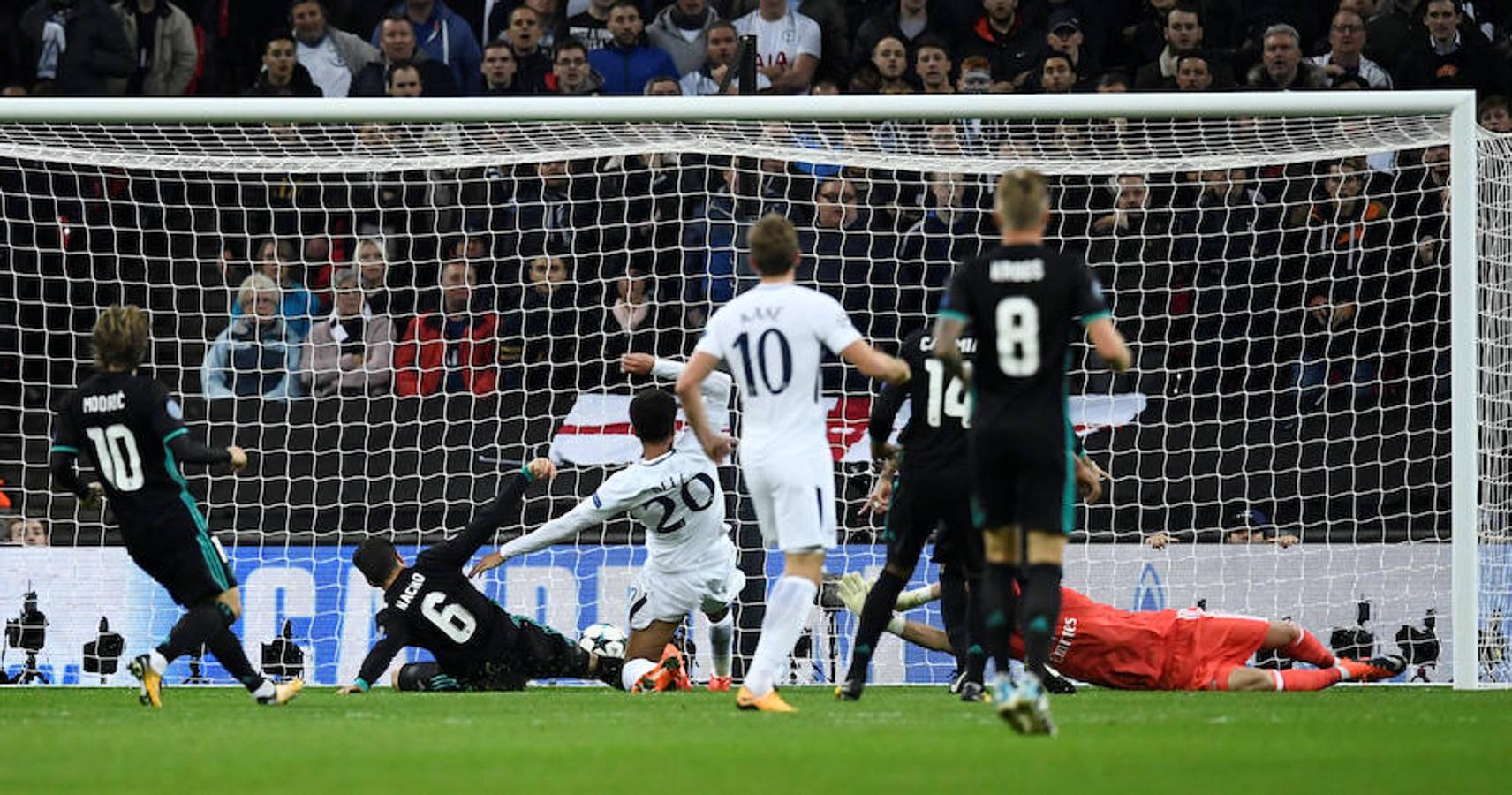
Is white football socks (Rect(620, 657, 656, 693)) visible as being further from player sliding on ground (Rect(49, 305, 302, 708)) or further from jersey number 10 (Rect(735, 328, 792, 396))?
jersey number 10 (Rect(735, 328, 792, 396))

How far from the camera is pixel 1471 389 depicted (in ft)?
34.1

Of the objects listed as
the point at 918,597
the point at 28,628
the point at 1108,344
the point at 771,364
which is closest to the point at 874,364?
the point at 771,364

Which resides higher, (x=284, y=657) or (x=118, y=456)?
(x=118, y=456)

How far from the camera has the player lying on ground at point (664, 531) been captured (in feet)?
34.8

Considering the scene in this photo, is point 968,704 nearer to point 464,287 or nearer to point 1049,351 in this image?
point 1049,351

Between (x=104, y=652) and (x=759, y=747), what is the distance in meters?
7.05

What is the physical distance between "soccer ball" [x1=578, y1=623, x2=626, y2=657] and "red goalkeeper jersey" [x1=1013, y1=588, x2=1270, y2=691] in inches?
91.4

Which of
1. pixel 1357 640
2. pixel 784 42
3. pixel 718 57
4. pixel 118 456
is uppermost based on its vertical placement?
pixel 784 42

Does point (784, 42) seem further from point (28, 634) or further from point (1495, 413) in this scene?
point (28, 634)

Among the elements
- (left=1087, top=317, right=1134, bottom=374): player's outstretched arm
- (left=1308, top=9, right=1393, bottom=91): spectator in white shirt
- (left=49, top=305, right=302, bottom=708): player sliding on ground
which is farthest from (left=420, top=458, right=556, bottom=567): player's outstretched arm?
(left=1308, top=9, right=1393, bottom=91): spectator in white shirt

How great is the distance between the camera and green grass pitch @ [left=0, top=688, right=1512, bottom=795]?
5406 millimetres

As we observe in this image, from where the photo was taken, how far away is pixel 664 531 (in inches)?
427

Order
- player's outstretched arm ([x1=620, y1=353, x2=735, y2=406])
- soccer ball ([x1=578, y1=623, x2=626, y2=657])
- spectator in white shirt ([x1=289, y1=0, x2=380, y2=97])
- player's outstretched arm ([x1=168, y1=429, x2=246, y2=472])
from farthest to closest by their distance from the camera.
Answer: spectator in white shirt ([x1=289, y1=0, x2=380, y2=97]) < soccer ball ([x1=578, y1=623, x2=626, y2=657]) < player's outstretched arm ([x1=620, y1=353, x2=735, y2=406]) < player's outstretched arm ([x1=168, y1=429, x2=246, y2=472])

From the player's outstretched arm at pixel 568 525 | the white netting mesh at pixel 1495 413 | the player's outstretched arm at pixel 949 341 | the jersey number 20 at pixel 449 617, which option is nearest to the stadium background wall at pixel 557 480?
the white netting mesh at pixel 1495 413
